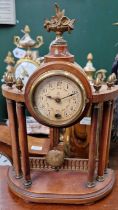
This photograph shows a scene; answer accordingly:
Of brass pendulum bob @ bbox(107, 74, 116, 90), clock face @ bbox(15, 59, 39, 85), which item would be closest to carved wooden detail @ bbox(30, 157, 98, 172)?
brass pendulum bob @ bbox(107, 74, 116, 90)

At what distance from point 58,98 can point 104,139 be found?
188 millimetres

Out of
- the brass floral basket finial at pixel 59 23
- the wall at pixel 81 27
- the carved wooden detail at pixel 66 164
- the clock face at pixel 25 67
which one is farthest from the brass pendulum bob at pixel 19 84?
the wall at pixel 81 27

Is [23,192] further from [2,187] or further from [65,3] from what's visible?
[65,3]

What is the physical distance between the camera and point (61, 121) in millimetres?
588

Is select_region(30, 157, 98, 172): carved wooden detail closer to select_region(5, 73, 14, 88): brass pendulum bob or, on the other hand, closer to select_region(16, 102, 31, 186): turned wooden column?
select_region(16, 102, 31, 186): turned wooden column

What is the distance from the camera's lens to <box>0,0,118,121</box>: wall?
51.1 inches

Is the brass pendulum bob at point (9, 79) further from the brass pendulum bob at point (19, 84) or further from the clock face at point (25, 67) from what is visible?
the clock face at point (25, 67)

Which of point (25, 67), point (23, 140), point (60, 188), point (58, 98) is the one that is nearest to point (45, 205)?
point (60, 188)

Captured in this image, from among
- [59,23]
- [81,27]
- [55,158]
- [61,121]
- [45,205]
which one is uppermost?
[81,27]

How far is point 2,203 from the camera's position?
25.2 inches

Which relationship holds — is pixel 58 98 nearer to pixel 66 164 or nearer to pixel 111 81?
pixel 111 81

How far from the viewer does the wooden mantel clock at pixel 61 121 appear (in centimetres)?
55

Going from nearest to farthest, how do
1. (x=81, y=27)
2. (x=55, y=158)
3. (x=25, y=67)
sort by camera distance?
1. (x=55, y=158)
2. (x=25, y=67)
3. (x=81, y=27)

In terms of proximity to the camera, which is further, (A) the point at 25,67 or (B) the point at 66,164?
(A) the point at 25,67
